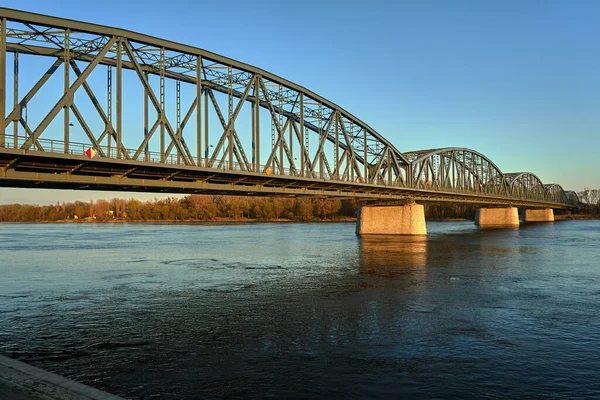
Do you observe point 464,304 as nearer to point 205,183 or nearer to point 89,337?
point 89,337

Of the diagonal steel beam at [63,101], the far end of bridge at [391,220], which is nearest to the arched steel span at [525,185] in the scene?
the far end of bridge at [391,220]

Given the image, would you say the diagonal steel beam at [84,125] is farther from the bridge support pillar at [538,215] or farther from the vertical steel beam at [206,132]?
the bridge support pillar at [538,215]

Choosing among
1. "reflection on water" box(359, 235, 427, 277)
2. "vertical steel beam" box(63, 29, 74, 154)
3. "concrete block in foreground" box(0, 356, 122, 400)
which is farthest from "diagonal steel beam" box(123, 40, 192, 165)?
"concrete block in foreground" box(0, 356, 122, 400)

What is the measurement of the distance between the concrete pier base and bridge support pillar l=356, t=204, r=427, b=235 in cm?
5734

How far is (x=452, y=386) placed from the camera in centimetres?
1170

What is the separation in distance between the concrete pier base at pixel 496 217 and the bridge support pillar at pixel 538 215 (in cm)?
4562

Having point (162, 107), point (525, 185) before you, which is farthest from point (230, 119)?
point (525, 185)

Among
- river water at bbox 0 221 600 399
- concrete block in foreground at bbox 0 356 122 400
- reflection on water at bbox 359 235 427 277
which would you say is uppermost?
concrete block in foreground at bbox 0 356 122 400

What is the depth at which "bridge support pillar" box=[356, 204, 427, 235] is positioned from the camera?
81312 millimetres

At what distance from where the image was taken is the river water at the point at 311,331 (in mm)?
11969

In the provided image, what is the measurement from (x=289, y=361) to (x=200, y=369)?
7.68 feet

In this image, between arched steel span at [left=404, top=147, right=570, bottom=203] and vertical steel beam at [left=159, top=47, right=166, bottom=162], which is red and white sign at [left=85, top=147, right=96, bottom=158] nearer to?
vertical steel beam at [left=159, top=47, right=166, bottom=162]

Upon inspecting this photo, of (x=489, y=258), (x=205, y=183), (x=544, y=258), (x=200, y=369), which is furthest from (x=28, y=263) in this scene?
(x=544, y=258)

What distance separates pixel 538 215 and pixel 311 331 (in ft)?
608
